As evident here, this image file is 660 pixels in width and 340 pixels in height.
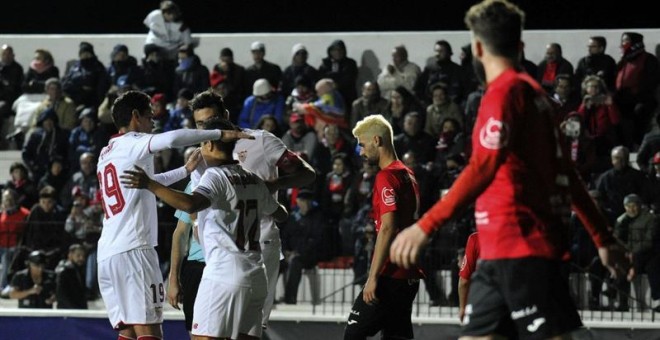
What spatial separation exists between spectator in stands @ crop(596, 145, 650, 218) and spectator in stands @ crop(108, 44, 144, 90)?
24.8 feet

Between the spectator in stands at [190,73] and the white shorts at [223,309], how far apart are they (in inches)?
446

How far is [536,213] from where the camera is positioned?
5051 millimetres

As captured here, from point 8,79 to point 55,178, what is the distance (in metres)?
3.47

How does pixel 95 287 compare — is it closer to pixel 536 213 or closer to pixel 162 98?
pixel 162 98

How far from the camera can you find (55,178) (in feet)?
54.7

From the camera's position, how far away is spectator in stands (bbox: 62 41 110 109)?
18594 mm

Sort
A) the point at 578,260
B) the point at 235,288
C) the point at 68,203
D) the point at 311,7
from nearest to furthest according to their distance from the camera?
the point at 235,288, the point at 578,260, the point at 68,203, the point at 311,7

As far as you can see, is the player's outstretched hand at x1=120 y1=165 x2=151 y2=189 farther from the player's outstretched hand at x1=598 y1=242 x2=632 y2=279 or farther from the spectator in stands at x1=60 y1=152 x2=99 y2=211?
the spectator in stands at x1=60 y1=152 x2=99 y2=211

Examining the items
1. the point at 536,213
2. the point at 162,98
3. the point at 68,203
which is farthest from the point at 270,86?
the point at 536,213

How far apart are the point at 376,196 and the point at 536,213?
2907 millimetres

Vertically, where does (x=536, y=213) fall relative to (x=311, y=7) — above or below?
below

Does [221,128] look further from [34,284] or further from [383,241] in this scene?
[34,284]

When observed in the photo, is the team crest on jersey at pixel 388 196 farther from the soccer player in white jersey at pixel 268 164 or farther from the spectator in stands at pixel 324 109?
the spectator in stands at pixel 324 109

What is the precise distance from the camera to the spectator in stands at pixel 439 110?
15977 mm
